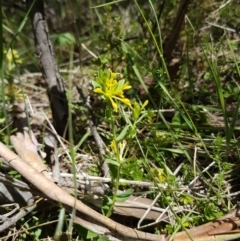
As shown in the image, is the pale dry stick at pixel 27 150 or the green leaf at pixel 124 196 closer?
the green leaf at pixel 124 196

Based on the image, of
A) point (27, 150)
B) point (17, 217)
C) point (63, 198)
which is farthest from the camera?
point (27, 150)

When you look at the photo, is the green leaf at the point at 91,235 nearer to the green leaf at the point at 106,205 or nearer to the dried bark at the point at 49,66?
the green leaf at the point at 106,205

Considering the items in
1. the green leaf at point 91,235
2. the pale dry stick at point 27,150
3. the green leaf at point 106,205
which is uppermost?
the pale dry stick at point 27,150

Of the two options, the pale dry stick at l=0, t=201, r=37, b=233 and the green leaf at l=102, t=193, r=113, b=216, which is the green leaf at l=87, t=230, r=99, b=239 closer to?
the green leaf at l=102, t=193, r=113, b=216

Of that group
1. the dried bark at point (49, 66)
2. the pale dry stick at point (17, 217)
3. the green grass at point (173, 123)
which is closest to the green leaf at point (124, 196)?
the green grass at point (173, 123)

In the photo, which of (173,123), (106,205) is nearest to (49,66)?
(173,123)

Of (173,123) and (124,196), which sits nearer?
(124,196)

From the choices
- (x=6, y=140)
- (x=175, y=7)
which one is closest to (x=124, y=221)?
(x=6, y=140)

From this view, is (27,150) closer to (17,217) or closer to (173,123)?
(17,217)

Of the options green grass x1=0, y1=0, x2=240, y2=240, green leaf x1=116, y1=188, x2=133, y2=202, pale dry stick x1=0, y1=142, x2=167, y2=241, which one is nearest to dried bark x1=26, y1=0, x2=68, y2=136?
green grass x1=0, y1=0, x2=240, y2=240
